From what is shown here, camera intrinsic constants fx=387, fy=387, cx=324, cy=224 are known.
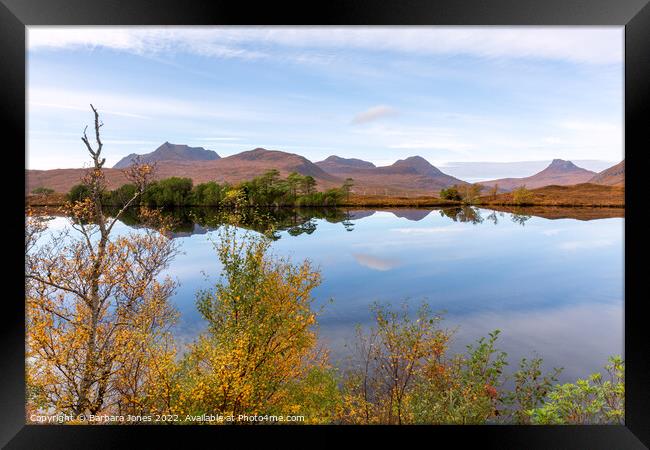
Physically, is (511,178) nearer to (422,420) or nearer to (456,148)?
(456,148)

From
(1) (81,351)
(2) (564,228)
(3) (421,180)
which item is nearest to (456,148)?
(3) (421,180)

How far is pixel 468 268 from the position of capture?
616 centimetres

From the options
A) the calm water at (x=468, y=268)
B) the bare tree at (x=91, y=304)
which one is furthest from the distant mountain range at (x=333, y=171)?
the calm water at (x=468, y=268)

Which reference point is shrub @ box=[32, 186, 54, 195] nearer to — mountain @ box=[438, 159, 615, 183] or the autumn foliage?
the autumn foliage

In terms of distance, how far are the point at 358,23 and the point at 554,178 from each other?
4.22 metres

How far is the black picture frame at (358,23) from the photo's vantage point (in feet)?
7.04

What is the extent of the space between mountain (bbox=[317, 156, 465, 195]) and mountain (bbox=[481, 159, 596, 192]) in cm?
57

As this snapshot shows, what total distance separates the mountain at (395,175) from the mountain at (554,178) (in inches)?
22.3

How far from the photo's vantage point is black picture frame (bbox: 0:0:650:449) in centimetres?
215

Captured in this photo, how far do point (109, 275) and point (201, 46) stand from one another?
3105 mm

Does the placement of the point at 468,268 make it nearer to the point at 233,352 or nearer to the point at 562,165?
the point at 562,165

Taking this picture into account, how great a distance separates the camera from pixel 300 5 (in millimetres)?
2158

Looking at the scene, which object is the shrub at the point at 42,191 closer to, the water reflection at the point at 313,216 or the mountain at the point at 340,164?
the water reflection at the point at 313,216

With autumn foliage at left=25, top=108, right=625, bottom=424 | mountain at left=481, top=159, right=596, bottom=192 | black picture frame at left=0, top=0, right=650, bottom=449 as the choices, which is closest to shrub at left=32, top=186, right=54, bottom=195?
autumn foliage at left=25, top=108, right=625, bottom=424
